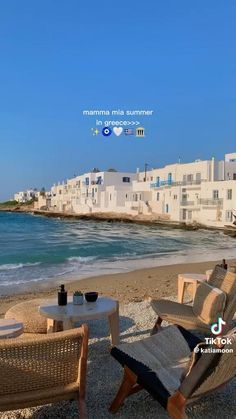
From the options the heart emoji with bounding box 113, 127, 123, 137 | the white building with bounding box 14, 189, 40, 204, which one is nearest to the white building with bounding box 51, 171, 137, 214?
the heart emoji with bounding box 113, 127, 123, 137

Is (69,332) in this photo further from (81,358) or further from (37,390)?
(37,390)

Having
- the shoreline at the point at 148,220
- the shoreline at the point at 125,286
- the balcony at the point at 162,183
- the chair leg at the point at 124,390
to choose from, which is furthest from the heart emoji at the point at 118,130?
the balcony at the point at 162,183

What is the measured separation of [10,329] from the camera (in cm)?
403

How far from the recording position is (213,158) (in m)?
46.2

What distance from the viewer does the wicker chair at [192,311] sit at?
4.35 meters

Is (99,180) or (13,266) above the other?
(99,180)

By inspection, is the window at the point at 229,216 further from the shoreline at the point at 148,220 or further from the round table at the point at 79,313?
the round table at the point at 79,313

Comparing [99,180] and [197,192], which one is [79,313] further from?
[99,180]

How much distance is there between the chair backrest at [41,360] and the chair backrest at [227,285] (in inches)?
84.3

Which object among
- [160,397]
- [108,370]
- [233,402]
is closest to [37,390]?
[160,397]

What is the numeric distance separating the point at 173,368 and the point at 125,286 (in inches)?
261

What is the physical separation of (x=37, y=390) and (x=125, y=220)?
52533 millimetres

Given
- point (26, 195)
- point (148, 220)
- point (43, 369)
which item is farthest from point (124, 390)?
point (26, 195)

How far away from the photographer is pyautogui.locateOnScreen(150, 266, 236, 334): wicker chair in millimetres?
4348
